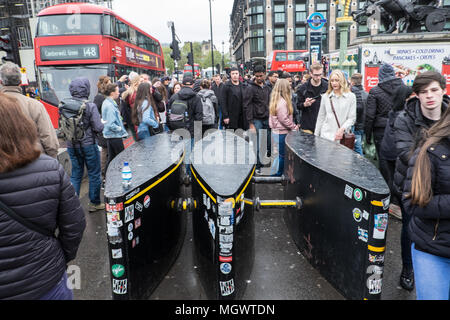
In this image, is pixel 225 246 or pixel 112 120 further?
pixel 112 120

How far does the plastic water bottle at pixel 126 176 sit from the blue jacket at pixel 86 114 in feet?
7.74

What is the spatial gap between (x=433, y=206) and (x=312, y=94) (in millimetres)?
4404

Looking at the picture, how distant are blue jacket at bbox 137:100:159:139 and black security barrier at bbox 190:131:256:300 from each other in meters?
2.43

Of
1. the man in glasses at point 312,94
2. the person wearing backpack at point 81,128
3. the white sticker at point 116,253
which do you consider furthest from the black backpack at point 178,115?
the white sticker at point 116,253

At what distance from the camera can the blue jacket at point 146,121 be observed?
633 centimetres

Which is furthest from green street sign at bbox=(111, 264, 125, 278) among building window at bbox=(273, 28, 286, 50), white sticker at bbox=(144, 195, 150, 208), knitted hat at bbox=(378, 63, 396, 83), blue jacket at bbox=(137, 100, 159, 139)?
building window at bbox=(273, 28, 286, 50)

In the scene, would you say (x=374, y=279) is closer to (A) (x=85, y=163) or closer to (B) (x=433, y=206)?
(B) (x=433, y=206)

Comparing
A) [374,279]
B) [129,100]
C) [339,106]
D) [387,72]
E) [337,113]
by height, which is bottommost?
[374,279]

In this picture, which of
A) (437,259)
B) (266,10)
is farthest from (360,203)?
(266,10)

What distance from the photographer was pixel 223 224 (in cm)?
285

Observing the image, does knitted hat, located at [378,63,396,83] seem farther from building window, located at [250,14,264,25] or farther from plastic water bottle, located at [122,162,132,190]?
building window, located at [250,14,264,25]

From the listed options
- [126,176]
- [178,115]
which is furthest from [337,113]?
[126,176]

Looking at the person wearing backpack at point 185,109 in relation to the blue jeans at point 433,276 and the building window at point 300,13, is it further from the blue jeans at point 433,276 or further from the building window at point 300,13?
the building window at point 300,13
